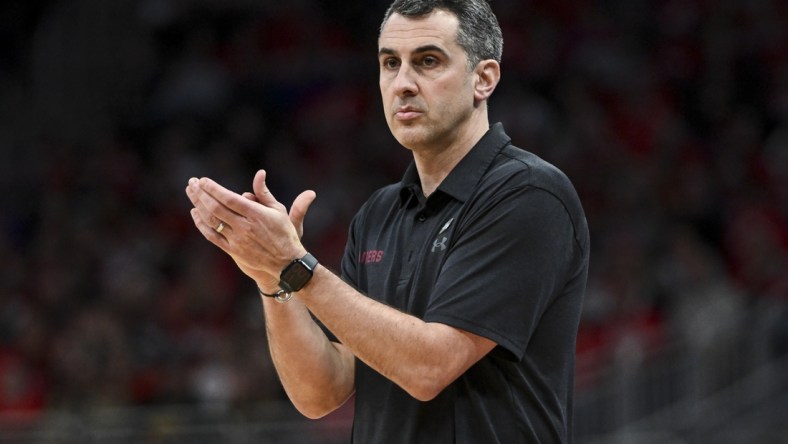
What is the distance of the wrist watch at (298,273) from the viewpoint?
10.4ft

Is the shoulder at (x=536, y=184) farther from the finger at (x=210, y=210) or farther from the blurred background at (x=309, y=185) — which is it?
the blurred background at (x=309, y=185)

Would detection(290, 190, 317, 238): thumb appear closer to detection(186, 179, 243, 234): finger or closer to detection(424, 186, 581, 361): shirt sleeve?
detection(186, 179, 243, 234): finger

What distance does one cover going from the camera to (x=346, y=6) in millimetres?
13688

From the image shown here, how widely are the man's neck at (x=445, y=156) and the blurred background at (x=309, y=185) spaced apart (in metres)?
4.58

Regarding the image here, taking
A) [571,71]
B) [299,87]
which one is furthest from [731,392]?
[299,87]

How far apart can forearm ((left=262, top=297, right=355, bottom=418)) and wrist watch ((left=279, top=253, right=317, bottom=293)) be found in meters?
0.39

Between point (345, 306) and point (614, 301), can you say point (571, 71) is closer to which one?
point (614, 301)

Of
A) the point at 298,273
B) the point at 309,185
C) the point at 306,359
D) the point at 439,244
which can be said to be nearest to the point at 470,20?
the point at 439,244

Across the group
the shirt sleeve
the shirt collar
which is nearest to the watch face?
the shirt sleeve

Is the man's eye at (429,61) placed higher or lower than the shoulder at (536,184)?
higher

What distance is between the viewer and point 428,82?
11.4ft

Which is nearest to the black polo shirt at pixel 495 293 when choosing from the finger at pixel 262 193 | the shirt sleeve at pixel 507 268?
the shirt sleeve at pixel 507 268

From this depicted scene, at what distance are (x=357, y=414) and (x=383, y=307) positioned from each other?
0.50 m

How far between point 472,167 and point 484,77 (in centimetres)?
26
